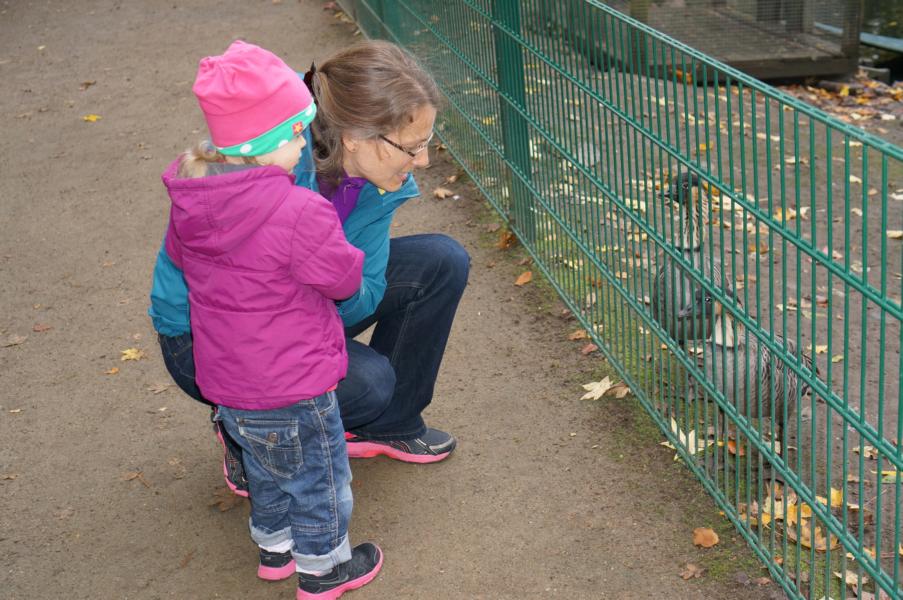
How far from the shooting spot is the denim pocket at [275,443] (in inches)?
106

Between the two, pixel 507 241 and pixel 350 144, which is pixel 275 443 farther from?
pixel 507 241

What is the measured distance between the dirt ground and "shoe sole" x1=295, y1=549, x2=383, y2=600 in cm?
3

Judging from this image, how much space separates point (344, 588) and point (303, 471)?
43 centimetres

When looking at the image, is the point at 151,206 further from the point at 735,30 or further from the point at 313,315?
the point at 735,30

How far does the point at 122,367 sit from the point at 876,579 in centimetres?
304

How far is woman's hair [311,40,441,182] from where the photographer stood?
9.03ft

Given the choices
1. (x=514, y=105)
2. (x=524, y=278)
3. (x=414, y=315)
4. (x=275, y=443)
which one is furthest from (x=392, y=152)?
(x=524, y=278)

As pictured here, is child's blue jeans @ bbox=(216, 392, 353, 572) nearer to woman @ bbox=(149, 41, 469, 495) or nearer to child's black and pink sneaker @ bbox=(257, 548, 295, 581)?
child's black and pink sneaker @ bbox=(257, 548, 295, 581)

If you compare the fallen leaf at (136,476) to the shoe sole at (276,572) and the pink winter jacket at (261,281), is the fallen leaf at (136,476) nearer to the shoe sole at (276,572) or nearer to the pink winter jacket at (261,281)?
the shoe sole at (276,572)

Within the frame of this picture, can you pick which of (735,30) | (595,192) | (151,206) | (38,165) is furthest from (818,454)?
(735,30)

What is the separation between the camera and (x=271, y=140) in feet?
8.07

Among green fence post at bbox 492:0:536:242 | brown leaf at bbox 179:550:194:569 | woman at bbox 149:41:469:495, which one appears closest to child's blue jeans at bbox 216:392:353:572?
woman at bbox 149:41:469:495

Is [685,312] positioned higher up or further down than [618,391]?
higher up

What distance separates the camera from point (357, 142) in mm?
2814
